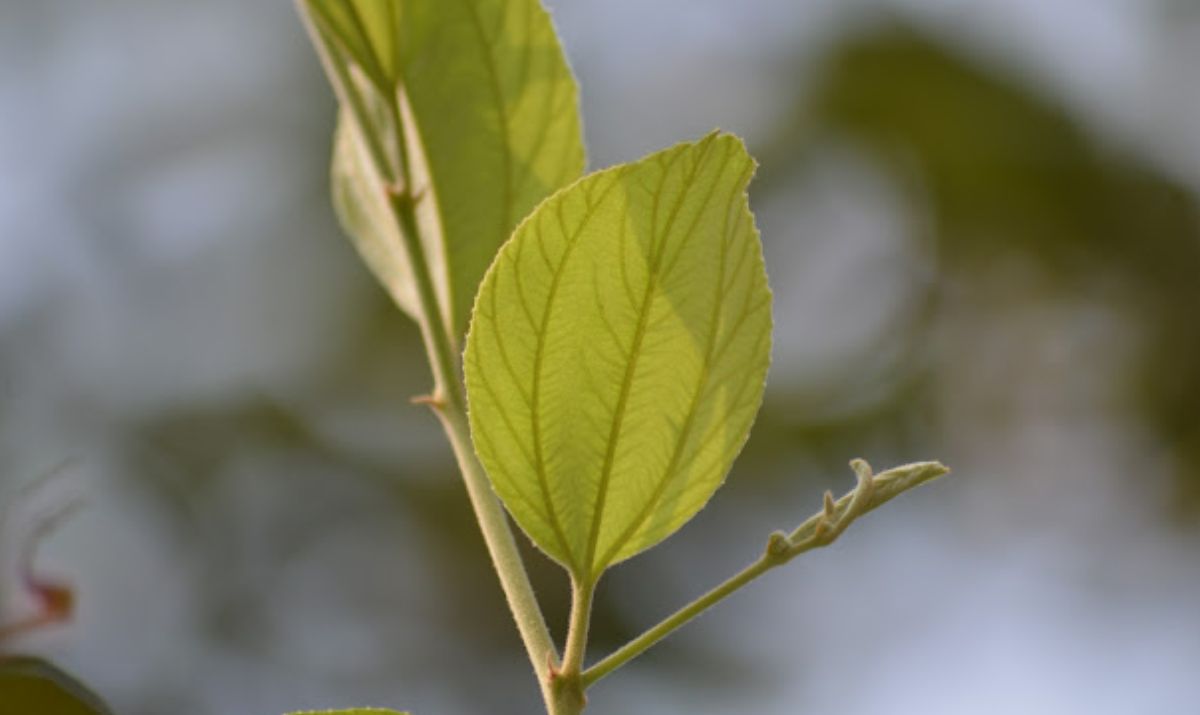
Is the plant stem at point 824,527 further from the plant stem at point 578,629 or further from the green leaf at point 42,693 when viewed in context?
the green leaf at point 42,693

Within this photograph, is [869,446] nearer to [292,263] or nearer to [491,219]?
[292,263]

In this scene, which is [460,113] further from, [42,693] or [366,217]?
[42,693]

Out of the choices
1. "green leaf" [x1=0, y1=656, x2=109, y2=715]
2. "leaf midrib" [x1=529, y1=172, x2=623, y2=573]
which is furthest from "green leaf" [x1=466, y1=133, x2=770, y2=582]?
"green leaf" [x1=0, y1=656, x2=109, y2=715]

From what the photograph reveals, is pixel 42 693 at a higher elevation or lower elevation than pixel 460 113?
lower

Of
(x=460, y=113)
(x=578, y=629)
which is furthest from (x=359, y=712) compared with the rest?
(x=460, y=113)

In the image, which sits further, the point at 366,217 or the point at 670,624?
the point at 366,217

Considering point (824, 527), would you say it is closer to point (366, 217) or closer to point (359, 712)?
point (359, 712)
